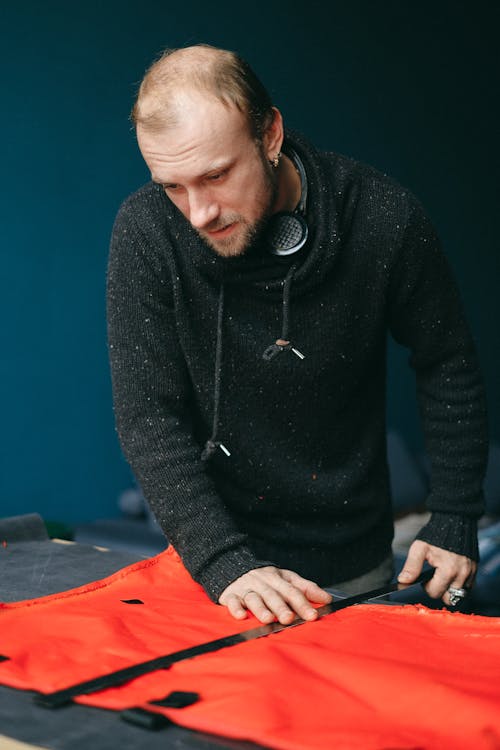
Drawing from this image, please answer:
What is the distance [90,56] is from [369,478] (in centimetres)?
258

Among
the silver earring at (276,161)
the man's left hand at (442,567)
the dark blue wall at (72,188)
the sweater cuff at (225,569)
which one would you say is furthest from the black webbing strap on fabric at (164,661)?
the dark blue wall at (72,188)

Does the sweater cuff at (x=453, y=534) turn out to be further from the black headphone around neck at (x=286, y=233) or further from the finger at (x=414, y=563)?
the black headphone around neck at (x=286, y=233)

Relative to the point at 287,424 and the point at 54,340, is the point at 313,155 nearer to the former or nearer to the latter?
the point at 287,424

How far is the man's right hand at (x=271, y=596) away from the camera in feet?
4.14

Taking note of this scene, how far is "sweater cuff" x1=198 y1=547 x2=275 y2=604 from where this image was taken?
136cm

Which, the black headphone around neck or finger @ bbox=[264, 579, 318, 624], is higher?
the black headphone around neck

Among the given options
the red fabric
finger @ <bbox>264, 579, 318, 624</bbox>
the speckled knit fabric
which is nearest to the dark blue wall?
the speckled knit fabric

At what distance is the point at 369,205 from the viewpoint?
1.60 meters

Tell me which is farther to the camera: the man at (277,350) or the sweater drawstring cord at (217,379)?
the sweater drawstring cord at (217,379)

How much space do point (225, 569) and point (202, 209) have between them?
1.68 feet

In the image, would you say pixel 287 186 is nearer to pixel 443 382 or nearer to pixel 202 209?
pixel 202 209

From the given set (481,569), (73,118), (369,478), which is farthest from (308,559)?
(73,118)

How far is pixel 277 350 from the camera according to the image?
1.56 m

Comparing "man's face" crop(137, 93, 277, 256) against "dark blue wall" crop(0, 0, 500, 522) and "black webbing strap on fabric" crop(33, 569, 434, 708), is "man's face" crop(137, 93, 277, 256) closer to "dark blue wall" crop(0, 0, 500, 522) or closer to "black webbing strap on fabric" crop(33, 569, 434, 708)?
"black webbing strap on fabric" crop(33, 569, 434, 708)
